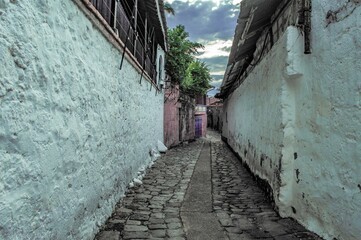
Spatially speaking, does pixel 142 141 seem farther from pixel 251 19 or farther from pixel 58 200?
pixel 58 200

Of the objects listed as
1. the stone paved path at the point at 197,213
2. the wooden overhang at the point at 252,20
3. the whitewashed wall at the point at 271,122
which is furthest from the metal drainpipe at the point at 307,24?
the stone paved path at the point at 197,213

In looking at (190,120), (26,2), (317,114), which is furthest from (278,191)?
(190,120)

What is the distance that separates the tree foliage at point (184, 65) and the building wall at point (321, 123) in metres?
9.79

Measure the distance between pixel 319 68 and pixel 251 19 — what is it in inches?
73.2

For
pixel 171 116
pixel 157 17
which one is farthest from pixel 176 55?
pixel 157 17

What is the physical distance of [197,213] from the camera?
4.31 m

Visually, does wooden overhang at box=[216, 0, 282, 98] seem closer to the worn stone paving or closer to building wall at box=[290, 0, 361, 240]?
building wall at box=[290, 0, 361, 240]

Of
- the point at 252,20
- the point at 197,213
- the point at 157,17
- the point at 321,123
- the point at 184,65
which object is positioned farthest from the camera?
the point at 184,65

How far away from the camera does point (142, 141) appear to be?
7402mm

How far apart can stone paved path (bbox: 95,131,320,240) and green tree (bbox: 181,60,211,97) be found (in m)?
11.5

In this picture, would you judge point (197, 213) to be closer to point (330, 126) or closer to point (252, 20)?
point (330, 126)

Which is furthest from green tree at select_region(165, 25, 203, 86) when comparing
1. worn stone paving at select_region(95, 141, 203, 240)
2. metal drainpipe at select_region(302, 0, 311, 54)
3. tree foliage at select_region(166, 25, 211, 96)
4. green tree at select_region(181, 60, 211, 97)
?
metal drainpipe at select_region(302, 0, 311, 54)

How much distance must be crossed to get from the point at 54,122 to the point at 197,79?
1684 centimetres

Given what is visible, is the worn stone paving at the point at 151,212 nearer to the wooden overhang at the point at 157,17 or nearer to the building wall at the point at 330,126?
the building wall at the point at 330,126
